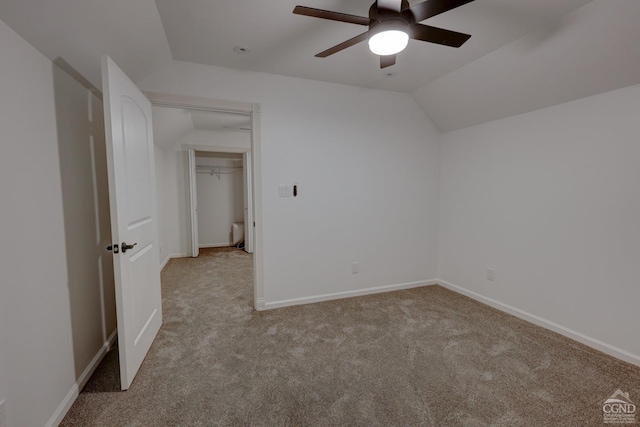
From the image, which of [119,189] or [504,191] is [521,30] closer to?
[504,191]

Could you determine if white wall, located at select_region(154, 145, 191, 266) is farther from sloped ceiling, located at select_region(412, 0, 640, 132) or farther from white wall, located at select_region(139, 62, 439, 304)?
sloped ceiling, located at select_region(412, 0, 640, 132)

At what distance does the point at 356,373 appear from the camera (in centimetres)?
189

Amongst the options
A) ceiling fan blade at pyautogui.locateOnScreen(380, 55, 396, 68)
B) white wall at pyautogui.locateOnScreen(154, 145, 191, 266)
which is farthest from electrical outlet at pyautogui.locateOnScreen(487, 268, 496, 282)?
white wall at pyautogui.locateOnScreen(154, 145, 191, 266)

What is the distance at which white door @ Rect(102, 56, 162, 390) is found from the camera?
1.61m

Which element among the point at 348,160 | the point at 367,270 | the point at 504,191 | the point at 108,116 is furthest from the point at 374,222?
the point at 108,116

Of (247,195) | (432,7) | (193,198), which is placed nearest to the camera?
(432,7)

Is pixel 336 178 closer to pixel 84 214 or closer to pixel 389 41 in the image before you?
pixel 389 41

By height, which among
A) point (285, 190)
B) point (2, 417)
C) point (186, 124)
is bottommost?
point (2, 417)

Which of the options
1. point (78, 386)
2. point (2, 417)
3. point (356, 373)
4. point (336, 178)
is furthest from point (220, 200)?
point (2, 417)

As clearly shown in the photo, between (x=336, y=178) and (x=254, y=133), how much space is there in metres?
0.97

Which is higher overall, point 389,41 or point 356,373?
point 389,41

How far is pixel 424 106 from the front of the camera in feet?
10.9

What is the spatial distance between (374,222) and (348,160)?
2.58 ft

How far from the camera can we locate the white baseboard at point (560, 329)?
6.63 ft
